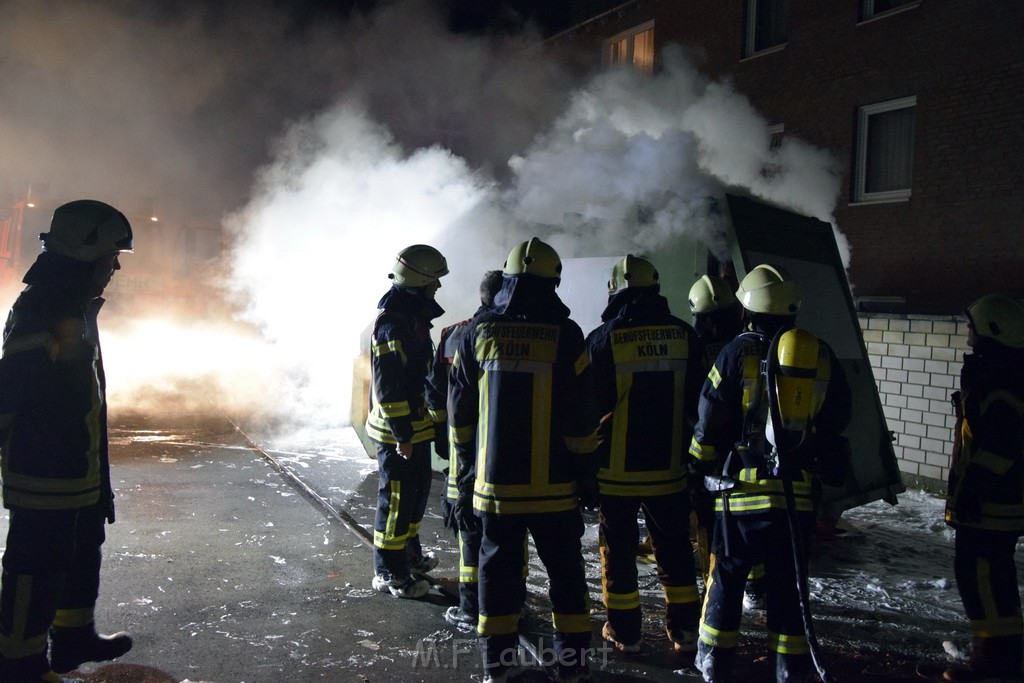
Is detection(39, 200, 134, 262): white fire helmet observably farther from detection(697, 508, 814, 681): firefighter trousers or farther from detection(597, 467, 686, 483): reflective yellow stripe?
detection(697, 508, 814, 681): firefighter trousers

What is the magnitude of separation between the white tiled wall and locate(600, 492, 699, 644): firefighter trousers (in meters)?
4.85

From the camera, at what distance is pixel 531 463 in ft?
9.93

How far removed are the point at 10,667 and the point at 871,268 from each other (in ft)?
32.7

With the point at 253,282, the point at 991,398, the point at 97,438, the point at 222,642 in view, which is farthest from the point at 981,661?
the point at 253,282

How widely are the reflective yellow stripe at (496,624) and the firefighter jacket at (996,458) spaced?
7.16ft

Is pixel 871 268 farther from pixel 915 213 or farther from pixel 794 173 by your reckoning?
pixel 794 173

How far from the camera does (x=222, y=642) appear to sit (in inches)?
139

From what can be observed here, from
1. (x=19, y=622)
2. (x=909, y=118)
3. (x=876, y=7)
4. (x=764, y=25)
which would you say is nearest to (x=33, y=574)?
(x=19, y=622)

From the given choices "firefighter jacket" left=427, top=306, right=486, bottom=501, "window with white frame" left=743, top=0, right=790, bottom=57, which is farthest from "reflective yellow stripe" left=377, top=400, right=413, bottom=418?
"window with white frame" left=743, top=0, right=790, bottom=57

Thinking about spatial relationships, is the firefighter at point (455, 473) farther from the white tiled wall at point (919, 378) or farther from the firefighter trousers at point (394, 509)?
the white tiled wall at point (919, 378)

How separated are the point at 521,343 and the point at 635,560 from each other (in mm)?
1347

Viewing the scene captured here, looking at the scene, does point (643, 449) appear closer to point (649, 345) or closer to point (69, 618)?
point (649, 345)

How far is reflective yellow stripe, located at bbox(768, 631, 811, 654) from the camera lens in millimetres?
3078

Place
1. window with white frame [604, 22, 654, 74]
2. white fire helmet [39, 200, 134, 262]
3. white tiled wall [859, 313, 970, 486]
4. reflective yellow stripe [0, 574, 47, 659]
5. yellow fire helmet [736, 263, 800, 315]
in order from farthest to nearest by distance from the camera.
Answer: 1. window with white frame [604, 22, 654, 74]
2. white tiled wall [859, 313, 970, 486]
3. yellow fire helmet [736, 263, 800, 315]
4. white fire helmet [39, 200, 134, 262]
5. reflective yellow stripe [0, 574, 47, 659]
